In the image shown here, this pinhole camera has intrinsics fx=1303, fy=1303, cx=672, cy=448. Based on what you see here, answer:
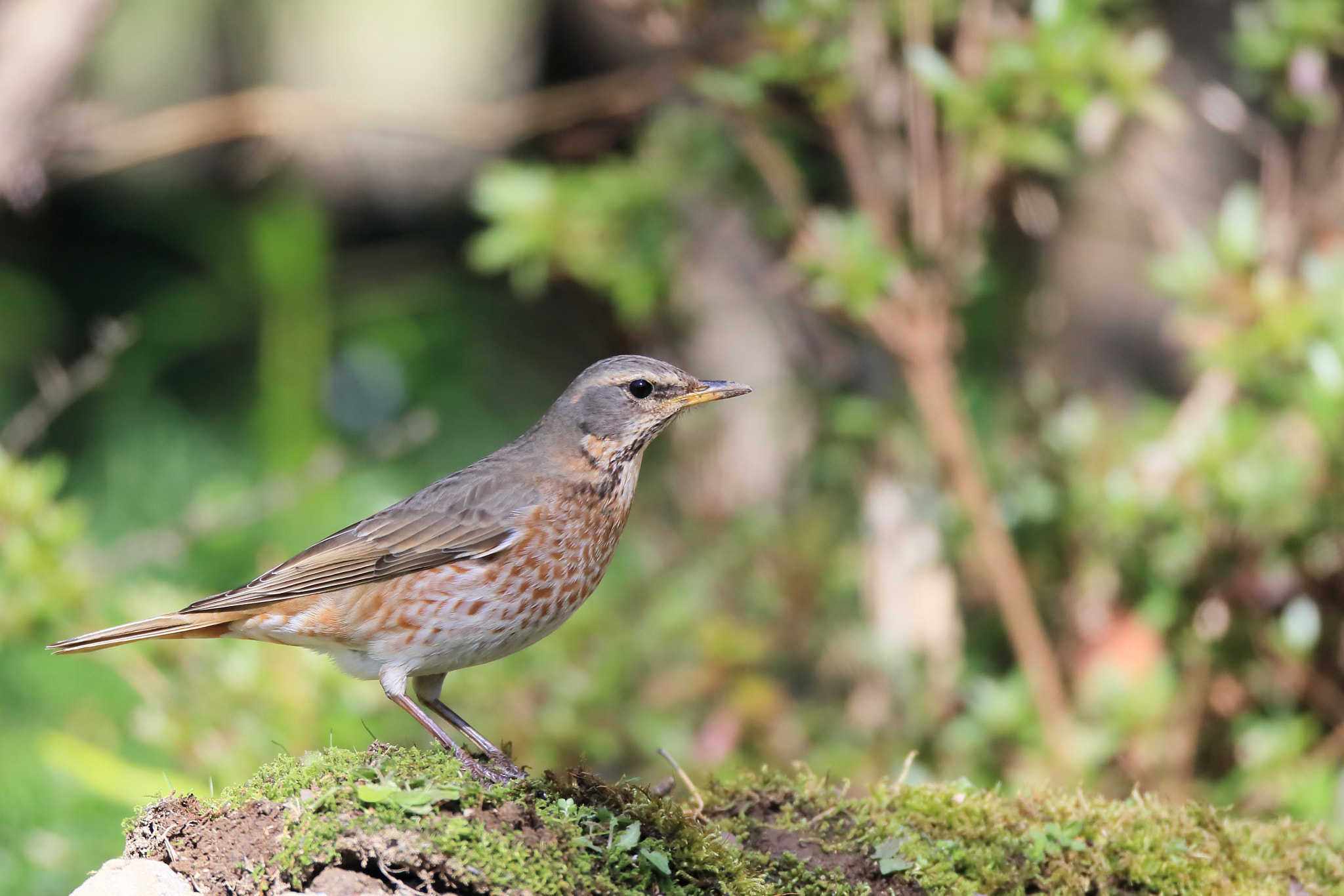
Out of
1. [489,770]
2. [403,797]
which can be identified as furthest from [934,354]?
[403,797]

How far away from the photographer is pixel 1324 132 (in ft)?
18.9

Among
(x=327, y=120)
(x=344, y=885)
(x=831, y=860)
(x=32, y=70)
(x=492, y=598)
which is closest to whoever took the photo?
(x=344, y=885)

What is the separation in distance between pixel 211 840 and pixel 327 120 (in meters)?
4.25

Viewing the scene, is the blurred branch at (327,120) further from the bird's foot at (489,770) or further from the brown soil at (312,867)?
the brown soil at (312,867)

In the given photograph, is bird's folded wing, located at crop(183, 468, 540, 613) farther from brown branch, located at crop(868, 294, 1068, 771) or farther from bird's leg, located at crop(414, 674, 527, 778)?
brown branch, located at crop(868, 294, 1068, 771)

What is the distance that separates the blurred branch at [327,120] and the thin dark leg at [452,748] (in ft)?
10.6

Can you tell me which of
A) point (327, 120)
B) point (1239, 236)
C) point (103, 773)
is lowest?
point (103, 773)

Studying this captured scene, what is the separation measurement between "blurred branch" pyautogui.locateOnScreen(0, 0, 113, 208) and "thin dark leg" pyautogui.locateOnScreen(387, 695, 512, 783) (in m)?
3.95

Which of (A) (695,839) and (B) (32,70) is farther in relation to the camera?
(B) (32,70)

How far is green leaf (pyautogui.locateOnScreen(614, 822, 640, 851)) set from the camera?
2896mm

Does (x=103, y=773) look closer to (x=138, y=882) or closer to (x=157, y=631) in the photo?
(x=157, y=631)

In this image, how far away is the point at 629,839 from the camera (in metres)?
2.91

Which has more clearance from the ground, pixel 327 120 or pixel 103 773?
pixel 327 120

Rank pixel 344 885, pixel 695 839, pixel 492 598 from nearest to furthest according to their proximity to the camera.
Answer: pixel 344 885 < pixel 695 839 < pixel 492 598
